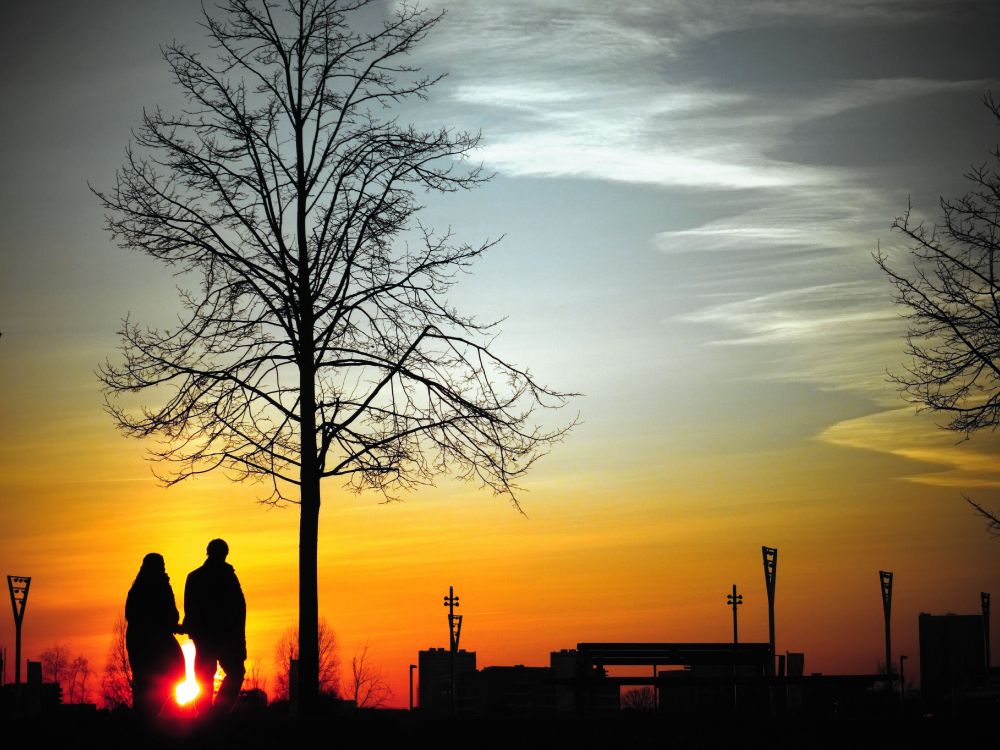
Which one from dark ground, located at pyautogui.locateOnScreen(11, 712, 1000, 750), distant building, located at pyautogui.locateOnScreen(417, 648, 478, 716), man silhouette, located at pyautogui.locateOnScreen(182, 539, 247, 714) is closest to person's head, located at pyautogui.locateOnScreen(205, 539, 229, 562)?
man silhouette, located at pyautogui.locateOnScreen(182, 539, 247, 714)

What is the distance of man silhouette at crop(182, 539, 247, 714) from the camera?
42.8ft

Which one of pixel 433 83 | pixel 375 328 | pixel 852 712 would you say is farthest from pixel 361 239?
pixel 852 712

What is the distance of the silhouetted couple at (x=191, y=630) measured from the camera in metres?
12.3

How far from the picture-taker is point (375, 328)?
59.7ft

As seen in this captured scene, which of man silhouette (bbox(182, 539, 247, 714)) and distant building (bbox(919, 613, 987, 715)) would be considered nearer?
man silhouette (bbox(182, 539, 247, 714))

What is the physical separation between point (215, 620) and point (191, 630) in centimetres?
27

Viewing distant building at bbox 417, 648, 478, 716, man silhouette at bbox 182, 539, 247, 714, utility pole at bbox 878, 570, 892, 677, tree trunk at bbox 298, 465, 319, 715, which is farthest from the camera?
distant building at bbox 417, 648, 478, 716

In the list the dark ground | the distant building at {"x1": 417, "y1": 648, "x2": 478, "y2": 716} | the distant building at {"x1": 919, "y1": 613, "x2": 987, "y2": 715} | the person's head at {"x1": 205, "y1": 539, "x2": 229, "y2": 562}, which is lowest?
the distant building at {"x1": 417, "y1": 648, "x2": 478, "y2": 716}

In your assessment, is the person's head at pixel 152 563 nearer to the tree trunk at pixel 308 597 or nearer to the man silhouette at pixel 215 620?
the man silhouette at pixel 215 620

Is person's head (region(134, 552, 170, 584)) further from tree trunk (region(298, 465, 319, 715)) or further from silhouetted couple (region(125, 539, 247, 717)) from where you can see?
tree trunk (region(298, 465, 319, 715))

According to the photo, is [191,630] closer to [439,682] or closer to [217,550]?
[217,550]

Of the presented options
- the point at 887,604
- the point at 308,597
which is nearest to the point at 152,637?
the point at 308,597

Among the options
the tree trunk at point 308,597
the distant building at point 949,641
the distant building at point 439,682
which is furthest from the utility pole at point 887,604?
the distant building at point 439,682

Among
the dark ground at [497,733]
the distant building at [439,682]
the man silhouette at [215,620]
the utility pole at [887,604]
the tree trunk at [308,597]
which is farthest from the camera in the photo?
the distant building at [439,682]
